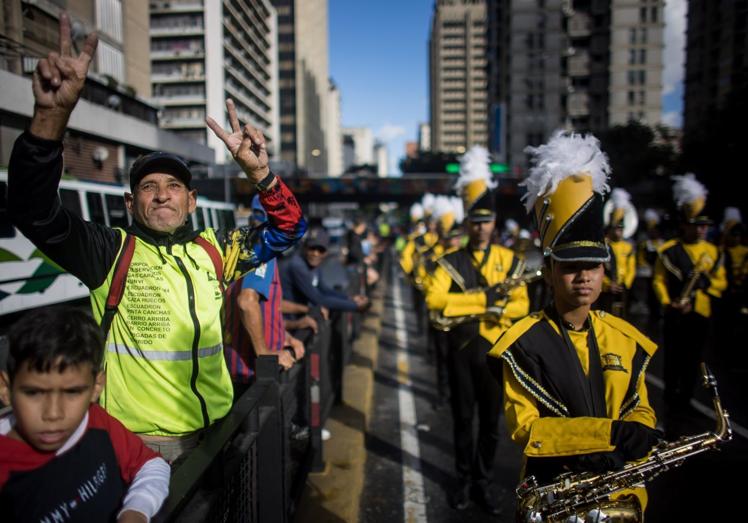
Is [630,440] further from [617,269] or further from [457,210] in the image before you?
[457,210]

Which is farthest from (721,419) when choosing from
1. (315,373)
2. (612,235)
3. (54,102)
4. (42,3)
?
(612,235)

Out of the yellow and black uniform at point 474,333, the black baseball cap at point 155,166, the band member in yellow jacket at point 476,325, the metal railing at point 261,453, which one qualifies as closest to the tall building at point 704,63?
the band member in yellow jacket at point 476,325

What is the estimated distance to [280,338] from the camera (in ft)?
14.2

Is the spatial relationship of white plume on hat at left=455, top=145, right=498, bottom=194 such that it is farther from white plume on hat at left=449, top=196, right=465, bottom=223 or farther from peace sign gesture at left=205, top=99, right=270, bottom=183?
white plume on hat at left=449, top=196, right=465, bottom=223

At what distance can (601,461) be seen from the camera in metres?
2.23

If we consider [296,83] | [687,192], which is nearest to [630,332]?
[687,192]

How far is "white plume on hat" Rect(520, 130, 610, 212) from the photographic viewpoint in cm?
272

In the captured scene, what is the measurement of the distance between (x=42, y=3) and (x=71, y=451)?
2275 mm

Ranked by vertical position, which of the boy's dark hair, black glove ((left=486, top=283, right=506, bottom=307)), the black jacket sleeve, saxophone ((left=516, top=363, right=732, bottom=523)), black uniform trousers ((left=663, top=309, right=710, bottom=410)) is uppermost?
the black jacket sleeve

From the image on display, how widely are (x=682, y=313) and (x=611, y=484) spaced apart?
4872 millimetres

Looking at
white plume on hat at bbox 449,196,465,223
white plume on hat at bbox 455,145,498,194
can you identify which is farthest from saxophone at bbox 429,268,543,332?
white plume on hat at bbox 449,196,465,223

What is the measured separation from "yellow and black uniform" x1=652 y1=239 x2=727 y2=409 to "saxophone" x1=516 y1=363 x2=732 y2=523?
15.1ft

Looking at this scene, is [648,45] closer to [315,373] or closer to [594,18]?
[594,18]

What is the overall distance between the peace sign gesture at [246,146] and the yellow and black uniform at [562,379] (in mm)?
1397
